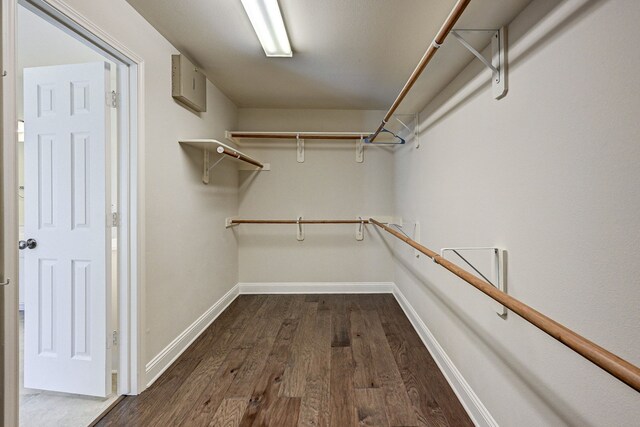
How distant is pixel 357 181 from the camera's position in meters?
3.50

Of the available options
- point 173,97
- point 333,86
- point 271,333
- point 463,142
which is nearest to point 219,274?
point 271,333

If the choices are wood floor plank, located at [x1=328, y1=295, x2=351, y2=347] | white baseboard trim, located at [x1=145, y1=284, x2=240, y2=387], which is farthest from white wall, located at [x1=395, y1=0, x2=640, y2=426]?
white baseboard trim, located at [x1=145, y1=284, x2=240, y2=387]

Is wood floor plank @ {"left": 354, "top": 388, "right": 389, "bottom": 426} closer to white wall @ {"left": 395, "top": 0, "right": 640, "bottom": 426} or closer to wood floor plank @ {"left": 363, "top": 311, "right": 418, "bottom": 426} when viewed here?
wood floor plank @ {"left": 363, "top": 311, "right": 418, "bottom": 426}

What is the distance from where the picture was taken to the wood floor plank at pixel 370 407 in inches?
59.0

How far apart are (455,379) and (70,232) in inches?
94.7

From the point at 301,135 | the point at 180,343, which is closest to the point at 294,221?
the point at 301,135

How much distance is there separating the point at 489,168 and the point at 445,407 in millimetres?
1298

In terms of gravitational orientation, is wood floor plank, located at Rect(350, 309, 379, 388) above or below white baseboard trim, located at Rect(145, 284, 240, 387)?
below

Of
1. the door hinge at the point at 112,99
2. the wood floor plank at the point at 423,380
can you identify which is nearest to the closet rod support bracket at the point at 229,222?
the door hinge at the point at 112,99

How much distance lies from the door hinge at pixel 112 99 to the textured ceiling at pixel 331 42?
49cm

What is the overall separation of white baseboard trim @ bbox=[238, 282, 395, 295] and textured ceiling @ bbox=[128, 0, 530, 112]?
2028 mm

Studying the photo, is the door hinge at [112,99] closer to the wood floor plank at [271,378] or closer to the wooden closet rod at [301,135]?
the wooden closet rod at [301,135]

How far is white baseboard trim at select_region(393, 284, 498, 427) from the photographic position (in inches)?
56.8

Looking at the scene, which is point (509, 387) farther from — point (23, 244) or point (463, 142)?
point (23, 244)
